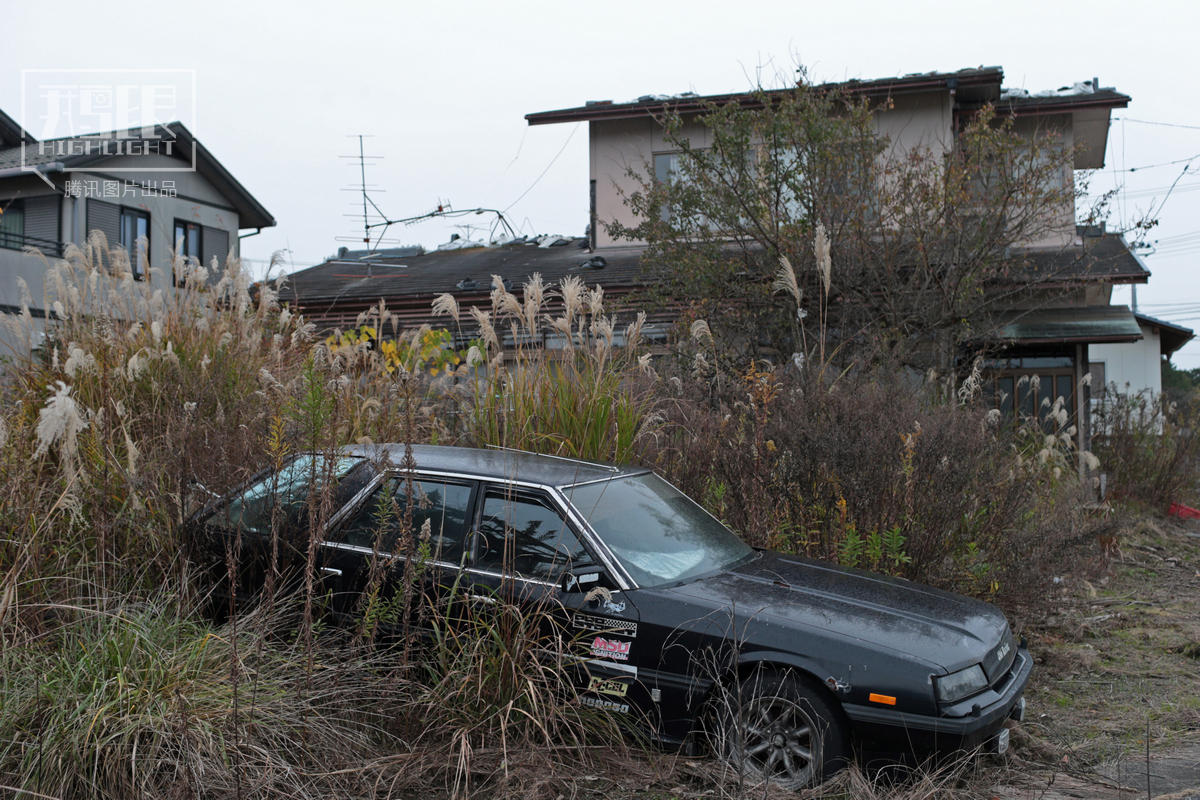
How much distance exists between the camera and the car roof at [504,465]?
5207mm

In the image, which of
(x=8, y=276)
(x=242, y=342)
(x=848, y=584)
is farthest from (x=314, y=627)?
(x=8, y=276)

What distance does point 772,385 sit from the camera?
758cm

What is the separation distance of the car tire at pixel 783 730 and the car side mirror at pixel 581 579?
83cm

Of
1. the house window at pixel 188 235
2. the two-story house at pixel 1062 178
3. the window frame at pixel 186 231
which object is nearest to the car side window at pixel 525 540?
the two-story house at pixel 1062 178

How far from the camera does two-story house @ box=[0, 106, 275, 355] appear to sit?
2484 cm

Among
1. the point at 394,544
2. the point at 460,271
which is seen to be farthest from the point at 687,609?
the point at 460,271

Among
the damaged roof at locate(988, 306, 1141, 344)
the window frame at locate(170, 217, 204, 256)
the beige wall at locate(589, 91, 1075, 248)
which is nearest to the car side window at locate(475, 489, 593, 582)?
the damaged roof at locate(988, 306, 1141, 344)

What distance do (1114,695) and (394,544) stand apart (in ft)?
14.9

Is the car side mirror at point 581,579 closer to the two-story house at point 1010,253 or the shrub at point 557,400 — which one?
the shrub at point 557,400

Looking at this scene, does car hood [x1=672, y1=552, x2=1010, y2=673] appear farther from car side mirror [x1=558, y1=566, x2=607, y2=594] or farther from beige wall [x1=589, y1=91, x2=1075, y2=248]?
beige wall [x1=589, y1=91, x2=1075, y2=248]

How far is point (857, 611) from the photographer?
4.74 meters

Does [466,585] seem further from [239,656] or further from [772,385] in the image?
[772,385]

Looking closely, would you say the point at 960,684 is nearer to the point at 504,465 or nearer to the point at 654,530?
the point at 654,530

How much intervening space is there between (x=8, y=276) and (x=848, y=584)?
22207 mm
